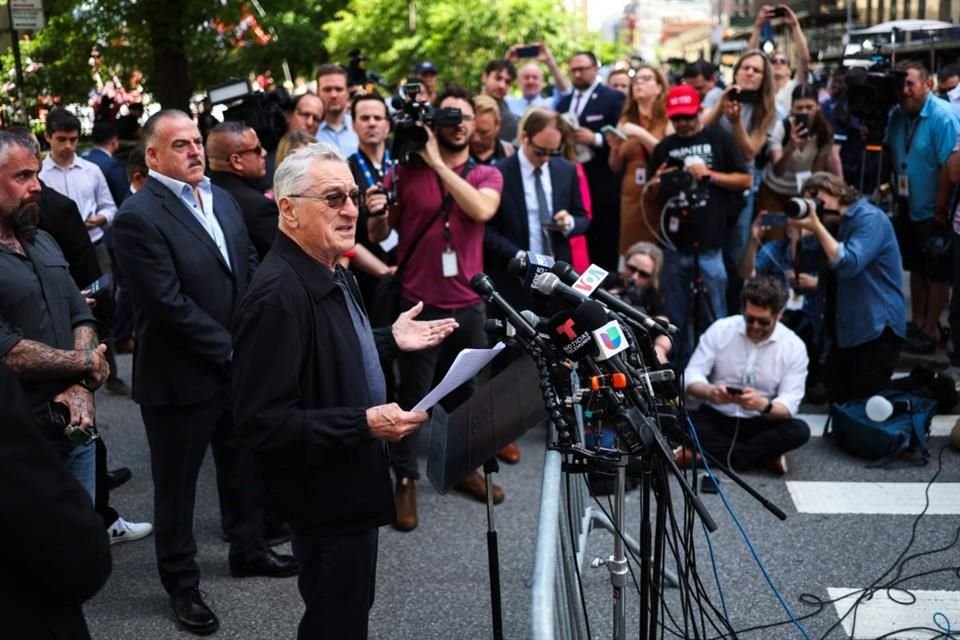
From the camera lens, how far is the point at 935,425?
661cm

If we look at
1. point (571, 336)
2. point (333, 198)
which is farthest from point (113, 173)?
point (571, 336)

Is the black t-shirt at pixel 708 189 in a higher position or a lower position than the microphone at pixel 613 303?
lower

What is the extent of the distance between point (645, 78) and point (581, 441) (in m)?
5.70

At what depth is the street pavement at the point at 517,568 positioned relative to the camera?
4.20 metres

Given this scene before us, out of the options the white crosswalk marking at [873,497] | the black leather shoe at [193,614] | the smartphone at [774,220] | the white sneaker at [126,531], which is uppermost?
the smartphone at [774,220]

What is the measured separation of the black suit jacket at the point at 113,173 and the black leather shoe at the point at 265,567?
496 centimetres

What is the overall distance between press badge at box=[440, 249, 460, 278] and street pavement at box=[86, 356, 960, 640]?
1262 mm

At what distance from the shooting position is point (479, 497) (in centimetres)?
557

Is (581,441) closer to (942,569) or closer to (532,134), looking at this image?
(942,569)

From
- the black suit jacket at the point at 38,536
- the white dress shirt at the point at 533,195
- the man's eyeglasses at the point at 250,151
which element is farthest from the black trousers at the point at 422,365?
the black suit jacket at the point at 38,536

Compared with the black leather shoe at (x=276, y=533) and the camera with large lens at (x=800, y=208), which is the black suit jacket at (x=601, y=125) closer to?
the camera with large lens at (x=800, y=208)

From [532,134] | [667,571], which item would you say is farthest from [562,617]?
[532,134]

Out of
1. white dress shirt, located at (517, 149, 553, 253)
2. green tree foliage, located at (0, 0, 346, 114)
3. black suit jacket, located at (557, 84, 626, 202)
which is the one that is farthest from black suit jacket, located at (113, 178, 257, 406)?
green tree foliage, located at (0, 0, 346, 114)

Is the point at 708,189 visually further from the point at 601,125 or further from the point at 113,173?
the point at 113,173
